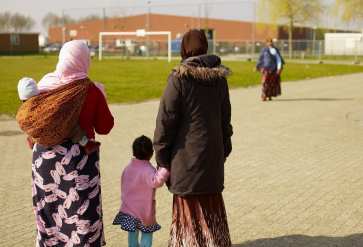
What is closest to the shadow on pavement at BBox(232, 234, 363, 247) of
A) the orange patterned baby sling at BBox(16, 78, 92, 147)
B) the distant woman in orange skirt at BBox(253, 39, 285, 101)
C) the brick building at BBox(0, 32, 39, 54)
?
the orange patterned baby sling at BBox(16, 78, 92, 147)

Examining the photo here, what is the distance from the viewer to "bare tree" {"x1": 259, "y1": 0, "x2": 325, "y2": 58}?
52875mm

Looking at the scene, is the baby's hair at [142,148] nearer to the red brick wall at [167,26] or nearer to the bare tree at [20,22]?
the red brick wall at [167,26]

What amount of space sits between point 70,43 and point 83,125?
57cm

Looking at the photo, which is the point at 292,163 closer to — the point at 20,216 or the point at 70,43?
the point at 20,216

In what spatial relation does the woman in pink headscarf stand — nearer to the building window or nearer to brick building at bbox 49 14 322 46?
brick building at bbox 49 14 322 46

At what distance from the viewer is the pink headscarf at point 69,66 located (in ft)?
10.4

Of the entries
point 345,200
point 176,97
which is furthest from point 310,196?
point 176,97

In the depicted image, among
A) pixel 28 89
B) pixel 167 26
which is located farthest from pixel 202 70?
pixel 167 26

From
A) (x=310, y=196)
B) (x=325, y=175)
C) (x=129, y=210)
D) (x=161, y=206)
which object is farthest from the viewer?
(x=325, y=175)

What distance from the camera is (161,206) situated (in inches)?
199

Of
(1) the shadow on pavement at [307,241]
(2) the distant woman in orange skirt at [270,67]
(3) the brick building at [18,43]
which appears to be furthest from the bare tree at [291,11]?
(1) the shadow on pavement at [307,241]

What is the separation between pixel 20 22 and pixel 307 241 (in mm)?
117195

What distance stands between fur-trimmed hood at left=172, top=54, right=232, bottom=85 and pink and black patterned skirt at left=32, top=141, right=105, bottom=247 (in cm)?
89

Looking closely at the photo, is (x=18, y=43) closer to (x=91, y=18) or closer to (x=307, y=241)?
(x=91, y=18)
